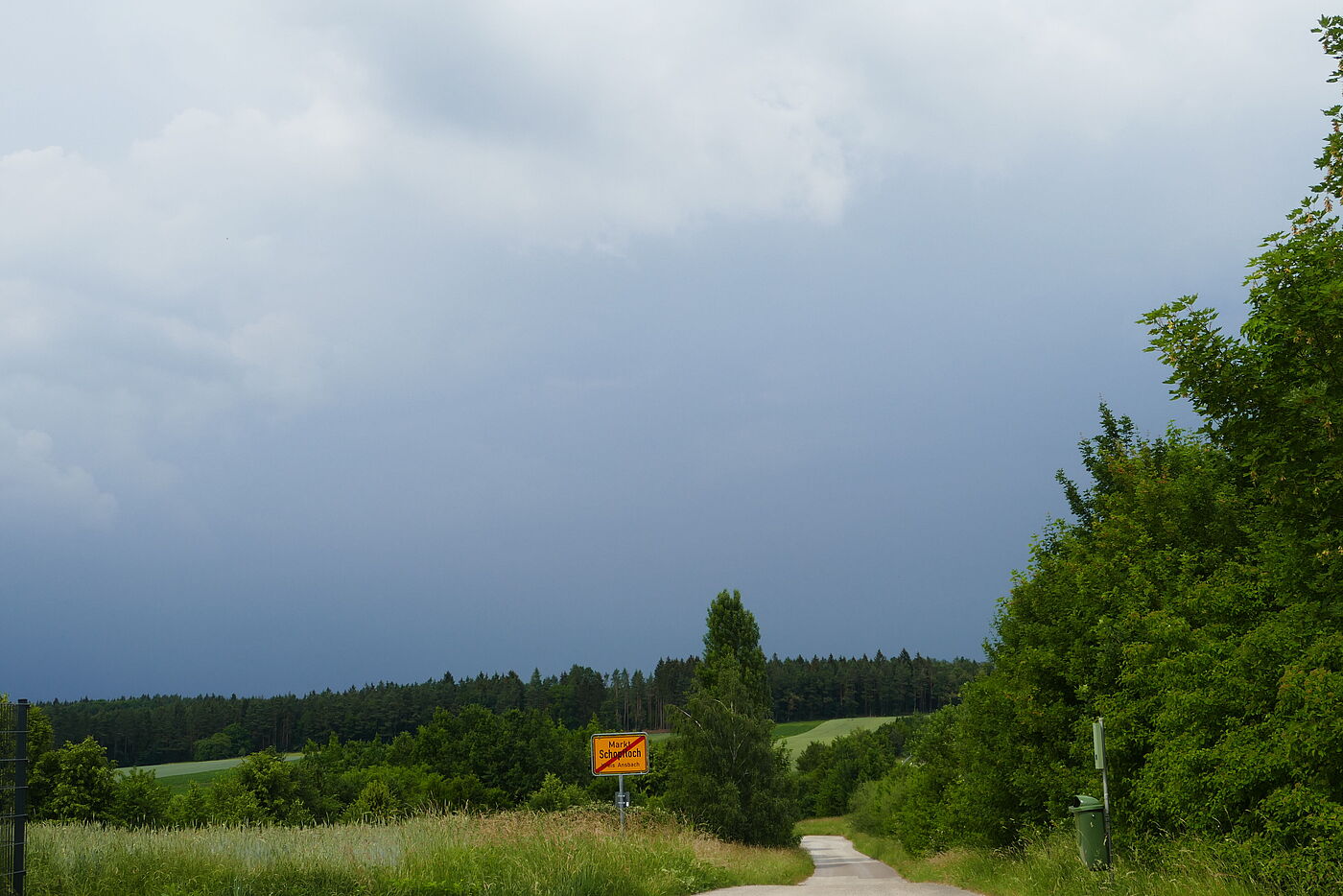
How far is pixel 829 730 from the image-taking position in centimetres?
16262

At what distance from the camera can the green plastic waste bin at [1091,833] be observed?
15.2 meters

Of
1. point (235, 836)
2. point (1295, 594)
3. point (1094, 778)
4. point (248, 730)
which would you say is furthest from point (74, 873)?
point (248, 730)

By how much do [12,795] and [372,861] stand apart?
4.73m

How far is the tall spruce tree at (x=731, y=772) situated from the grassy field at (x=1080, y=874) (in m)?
16.0

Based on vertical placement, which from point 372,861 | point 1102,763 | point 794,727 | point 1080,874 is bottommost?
point 794,727

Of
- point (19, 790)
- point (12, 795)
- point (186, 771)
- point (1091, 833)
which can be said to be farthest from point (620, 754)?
point (186, 771)

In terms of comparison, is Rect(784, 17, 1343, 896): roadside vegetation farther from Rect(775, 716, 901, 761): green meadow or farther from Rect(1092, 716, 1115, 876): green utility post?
Rect(775, 716, 901, 761): green meadow

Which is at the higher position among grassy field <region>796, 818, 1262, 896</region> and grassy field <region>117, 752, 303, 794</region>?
grassy field <region>796, 818, 1262, 896</region>

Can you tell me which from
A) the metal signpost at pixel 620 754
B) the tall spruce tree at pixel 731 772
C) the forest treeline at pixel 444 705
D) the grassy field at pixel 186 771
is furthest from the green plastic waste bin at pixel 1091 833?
the forest treeline at pixel 444 705

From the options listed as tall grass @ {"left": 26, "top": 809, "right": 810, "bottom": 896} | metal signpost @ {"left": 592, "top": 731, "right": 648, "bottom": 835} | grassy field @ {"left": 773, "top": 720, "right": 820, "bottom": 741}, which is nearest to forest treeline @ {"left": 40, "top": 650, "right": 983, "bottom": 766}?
grassy field @ {"left": 773, "top": 720, "right": 820, "bottom": 741}

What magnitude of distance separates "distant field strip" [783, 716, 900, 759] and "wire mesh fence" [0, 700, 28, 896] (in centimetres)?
13618

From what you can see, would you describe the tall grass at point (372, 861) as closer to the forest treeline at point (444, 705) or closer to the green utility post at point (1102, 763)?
the green utility post at point (1102, 763)

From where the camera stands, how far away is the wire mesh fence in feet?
35.1

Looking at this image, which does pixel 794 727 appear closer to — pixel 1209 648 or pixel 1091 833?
pixel 1091 833
